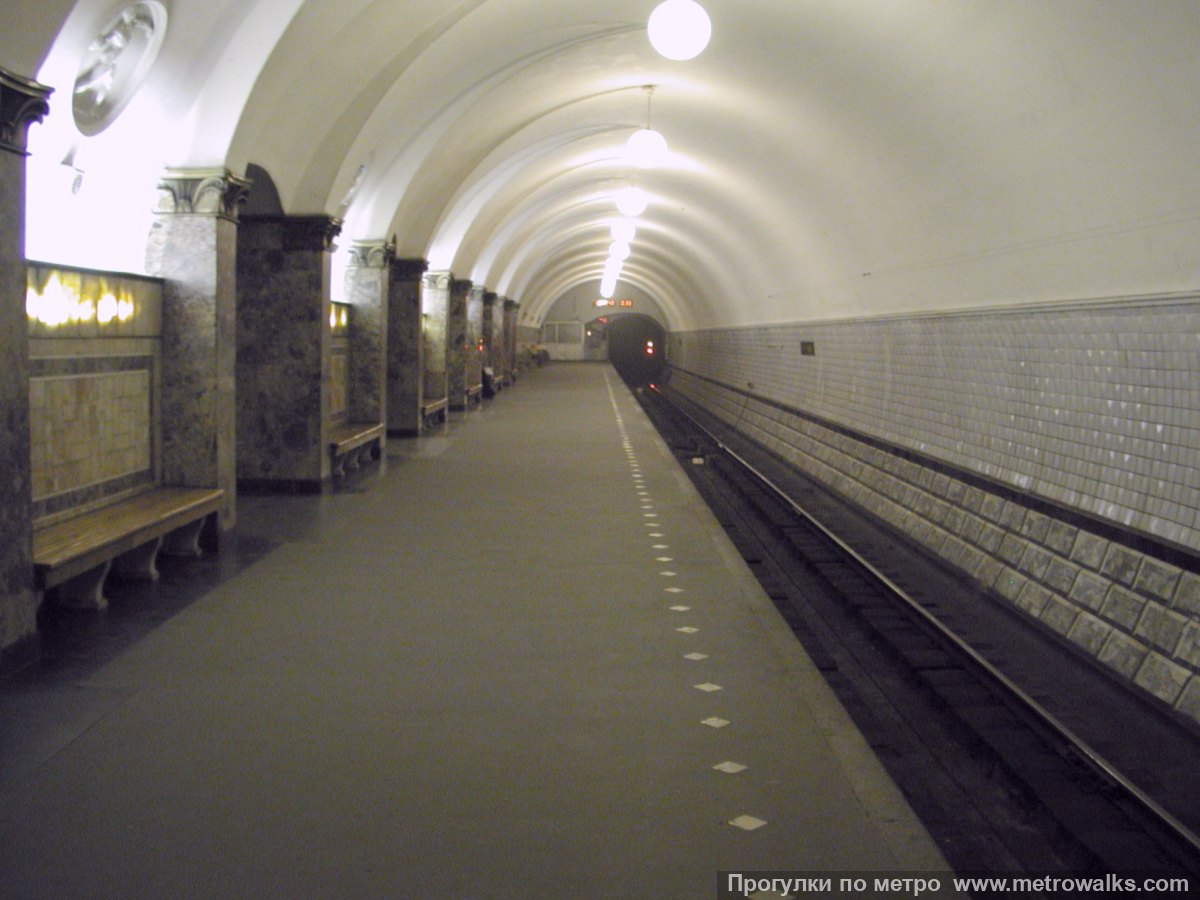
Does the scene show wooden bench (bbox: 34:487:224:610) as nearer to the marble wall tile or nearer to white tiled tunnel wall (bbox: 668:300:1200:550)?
the marble wall tile

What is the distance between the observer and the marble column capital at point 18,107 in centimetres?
489

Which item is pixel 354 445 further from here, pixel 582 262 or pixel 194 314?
pixel 582 262

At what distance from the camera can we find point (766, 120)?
1335 centimetres

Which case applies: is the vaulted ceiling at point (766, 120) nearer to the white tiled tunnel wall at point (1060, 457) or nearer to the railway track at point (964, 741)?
the white tiled tunnel wall at point (1060, 457)

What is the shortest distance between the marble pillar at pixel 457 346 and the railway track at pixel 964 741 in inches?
463

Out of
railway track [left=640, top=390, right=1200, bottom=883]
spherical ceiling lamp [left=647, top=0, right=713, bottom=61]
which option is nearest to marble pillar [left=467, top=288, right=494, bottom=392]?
railway track [left=640, top=390, right=1200, bottom=883]

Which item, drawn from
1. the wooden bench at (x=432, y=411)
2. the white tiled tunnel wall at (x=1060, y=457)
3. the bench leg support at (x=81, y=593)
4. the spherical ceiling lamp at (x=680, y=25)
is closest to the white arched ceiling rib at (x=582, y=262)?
the wooden bench at (x=432, y=411)

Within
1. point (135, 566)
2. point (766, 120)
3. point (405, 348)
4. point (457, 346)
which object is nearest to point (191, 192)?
point (135, 566)

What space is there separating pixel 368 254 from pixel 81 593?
833 centimetres

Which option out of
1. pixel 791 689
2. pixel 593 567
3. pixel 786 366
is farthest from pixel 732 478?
pixel 791 689

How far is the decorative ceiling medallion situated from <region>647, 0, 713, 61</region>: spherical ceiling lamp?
10.4 feet

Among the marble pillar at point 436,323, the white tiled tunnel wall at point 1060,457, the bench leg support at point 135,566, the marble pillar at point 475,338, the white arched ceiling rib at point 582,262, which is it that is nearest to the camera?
the white tiled tunnel wall at point 1060,457

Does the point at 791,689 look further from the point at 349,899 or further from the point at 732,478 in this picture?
the point at 732,478

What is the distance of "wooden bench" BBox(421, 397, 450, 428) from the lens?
1750 cm
